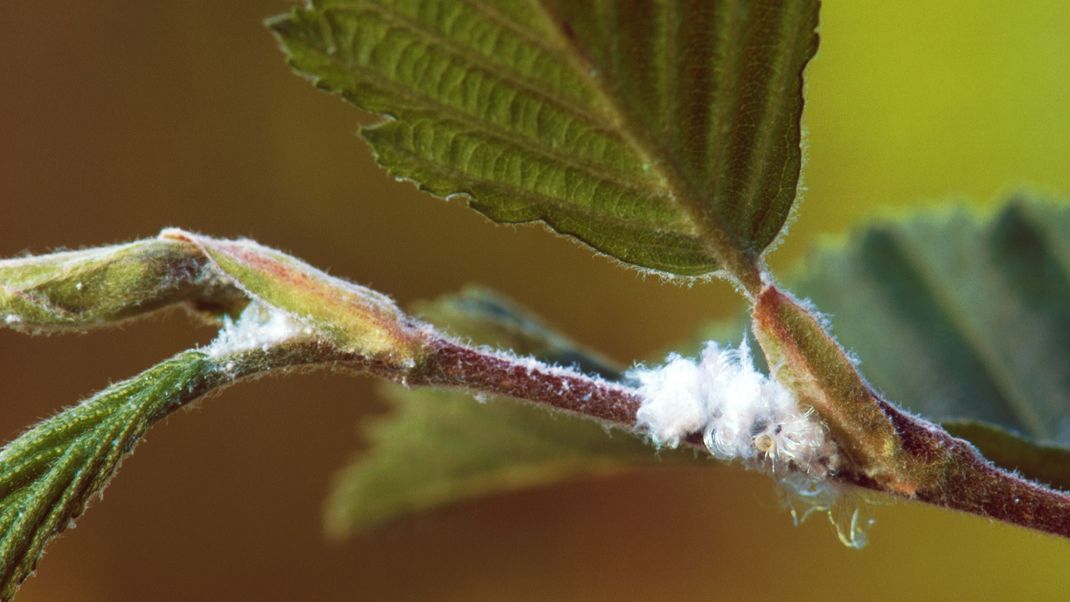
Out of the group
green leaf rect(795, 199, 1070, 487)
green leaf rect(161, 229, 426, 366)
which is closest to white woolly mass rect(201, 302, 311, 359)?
green leaf rect(161, 229, 426, 366)

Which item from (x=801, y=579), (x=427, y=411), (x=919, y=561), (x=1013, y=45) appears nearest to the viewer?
(x=427, y=411)

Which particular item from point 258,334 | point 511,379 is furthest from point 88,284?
point 511,379

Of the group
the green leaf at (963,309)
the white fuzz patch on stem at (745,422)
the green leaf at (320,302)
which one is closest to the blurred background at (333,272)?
the green leaf at (963,309)

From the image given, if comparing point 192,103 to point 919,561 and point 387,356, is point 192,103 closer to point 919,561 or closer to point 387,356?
point 919,561

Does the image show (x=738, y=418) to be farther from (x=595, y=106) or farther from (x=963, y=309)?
(x=963, y=309)

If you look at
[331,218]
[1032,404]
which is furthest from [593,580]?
[1032,404]

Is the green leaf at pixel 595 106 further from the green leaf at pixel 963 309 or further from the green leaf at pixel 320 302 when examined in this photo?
the green leaf at pixel 963 309
